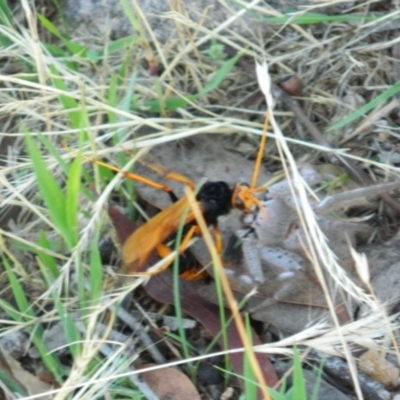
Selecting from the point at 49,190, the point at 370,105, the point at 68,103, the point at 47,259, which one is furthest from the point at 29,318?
the point at 370,105

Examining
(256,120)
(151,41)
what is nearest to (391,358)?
(256,120)

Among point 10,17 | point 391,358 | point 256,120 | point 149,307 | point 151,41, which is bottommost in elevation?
point 391,358

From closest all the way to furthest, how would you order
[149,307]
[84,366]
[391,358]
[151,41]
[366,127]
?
[84,366] → [391,358] → [149,307] → [366,127] → [151,41]

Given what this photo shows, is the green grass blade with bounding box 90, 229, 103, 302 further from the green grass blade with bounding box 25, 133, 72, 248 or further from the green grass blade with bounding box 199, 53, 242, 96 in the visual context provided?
the green grass blade with bounding box 199, 53, 242, 96

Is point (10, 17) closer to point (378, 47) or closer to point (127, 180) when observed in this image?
point (127, 180)

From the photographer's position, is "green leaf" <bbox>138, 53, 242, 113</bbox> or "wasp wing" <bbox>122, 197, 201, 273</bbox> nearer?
"wasp wing" <bbox>122, 197, 201, 273</bbox>

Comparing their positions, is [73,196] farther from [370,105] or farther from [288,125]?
[370,105]

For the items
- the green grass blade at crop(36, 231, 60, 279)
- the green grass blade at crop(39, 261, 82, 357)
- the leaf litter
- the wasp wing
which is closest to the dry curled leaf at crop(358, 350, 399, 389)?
the leaf litter

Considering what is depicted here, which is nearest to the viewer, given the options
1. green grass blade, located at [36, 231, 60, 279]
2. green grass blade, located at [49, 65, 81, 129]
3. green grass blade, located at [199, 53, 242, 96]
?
green grass blade, located at [36, 231, 60, 279]
